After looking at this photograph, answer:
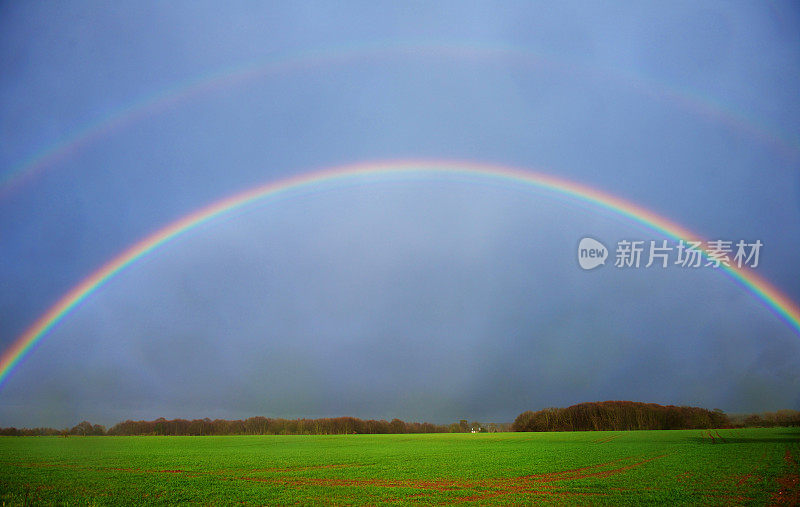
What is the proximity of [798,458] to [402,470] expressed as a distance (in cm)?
3431

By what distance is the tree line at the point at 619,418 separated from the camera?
153 meters

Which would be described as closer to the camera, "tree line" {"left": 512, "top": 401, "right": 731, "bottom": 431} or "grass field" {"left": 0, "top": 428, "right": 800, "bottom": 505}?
"grass field" {"left": 0, "top": 428, "right": 800, "bottom": 505}

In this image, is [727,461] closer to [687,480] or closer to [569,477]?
[687,480]

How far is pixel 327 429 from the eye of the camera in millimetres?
161000

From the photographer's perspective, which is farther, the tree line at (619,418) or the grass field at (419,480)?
the tree line at (619,418)

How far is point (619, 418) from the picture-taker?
155375 millimetres

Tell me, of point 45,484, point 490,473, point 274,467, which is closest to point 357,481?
point 490,473

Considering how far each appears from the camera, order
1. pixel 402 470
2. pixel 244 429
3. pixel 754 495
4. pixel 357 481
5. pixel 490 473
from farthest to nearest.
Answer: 1. pixel 244 429
2. pixel 402 470
3. pixel 490 473
4. pixel 357 481
5. pixel 754 495

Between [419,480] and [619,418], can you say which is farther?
[619,418]

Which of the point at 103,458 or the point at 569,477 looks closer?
the point at 569,477

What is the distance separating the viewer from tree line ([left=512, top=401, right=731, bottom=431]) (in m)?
153

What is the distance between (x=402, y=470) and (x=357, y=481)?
7.00 meters

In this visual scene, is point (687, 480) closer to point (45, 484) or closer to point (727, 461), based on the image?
point (727, 461)

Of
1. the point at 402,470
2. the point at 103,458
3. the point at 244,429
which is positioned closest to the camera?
the point at 402,470
